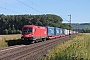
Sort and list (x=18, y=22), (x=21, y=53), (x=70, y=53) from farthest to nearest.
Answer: (x=18, y=22) → (x=21, y=53) → (x=70, y=53)

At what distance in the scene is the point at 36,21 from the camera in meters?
119

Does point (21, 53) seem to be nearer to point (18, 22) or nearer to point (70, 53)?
point (70, 53)

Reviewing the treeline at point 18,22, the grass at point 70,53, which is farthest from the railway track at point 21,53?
the treeline at point 18,22

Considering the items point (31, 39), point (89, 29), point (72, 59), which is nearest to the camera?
point (72, 59)

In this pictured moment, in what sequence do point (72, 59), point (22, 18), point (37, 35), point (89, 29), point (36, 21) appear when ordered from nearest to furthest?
point (72, 59) → point (37, 35) → point (36, 21) → point (22, 18) → point (89, 29)

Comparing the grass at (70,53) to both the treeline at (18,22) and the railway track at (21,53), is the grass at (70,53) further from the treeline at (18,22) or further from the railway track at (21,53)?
the treeline at (18,22)

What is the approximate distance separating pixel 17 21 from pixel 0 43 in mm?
99220

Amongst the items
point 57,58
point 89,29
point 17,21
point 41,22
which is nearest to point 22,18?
point 17,21

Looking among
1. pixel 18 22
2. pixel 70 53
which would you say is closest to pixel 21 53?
pixel 70 53

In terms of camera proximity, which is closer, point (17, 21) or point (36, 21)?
point (36, 21)

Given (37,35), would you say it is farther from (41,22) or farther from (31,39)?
(41,22)

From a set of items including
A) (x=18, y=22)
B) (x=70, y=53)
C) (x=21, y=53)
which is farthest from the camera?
(x=18, y=22)

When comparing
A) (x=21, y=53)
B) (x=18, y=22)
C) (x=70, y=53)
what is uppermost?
(x=18, y=22)

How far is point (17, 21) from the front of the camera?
134 m
